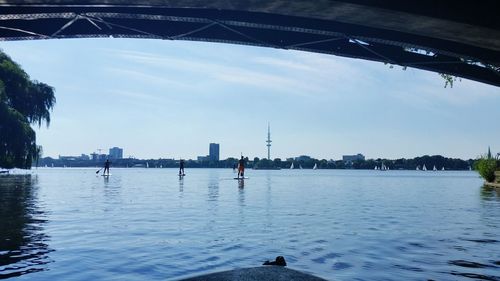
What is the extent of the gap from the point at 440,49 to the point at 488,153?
134ft

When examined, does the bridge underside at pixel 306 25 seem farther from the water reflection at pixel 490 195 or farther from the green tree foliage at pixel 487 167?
the green tree foliage at pixel 487 167

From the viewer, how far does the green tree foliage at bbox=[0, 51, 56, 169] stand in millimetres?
52219

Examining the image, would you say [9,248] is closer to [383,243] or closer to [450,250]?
[383,243]

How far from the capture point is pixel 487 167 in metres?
47.5

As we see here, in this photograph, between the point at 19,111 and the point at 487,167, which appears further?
the point at 19,111

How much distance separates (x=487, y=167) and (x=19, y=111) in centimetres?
5730

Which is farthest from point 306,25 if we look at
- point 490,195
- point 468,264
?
point 490,195

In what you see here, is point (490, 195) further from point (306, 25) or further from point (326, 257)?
point (326, 257)

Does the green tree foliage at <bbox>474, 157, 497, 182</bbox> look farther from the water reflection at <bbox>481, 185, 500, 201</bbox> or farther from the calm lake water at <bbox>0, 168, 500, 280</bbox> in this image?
the calm lake water at <bbox>0, 168, 500, 280</bbox>

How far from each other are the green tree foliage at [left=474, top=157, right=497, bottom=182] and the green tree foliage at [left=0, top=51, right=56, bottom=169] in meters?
53.0

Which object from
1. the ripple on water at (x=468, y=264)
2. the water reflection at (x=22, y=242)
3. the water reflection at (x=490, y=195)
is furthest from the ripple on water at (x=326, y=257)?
the water reflection at (x=490, y=195)

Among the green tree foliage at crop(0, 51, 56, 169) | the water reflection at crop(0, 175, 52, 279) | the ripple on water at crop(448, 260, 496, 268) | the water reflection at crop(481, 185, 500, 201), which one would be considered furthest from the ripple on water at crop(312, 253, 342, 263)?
the green tree foliage at crop(0, 51, 56, 169)

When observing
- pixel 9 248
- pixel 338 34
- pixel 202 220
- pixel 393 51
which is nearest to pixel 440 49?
pixel 393 51

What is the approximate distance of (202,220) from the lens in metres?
15.8
